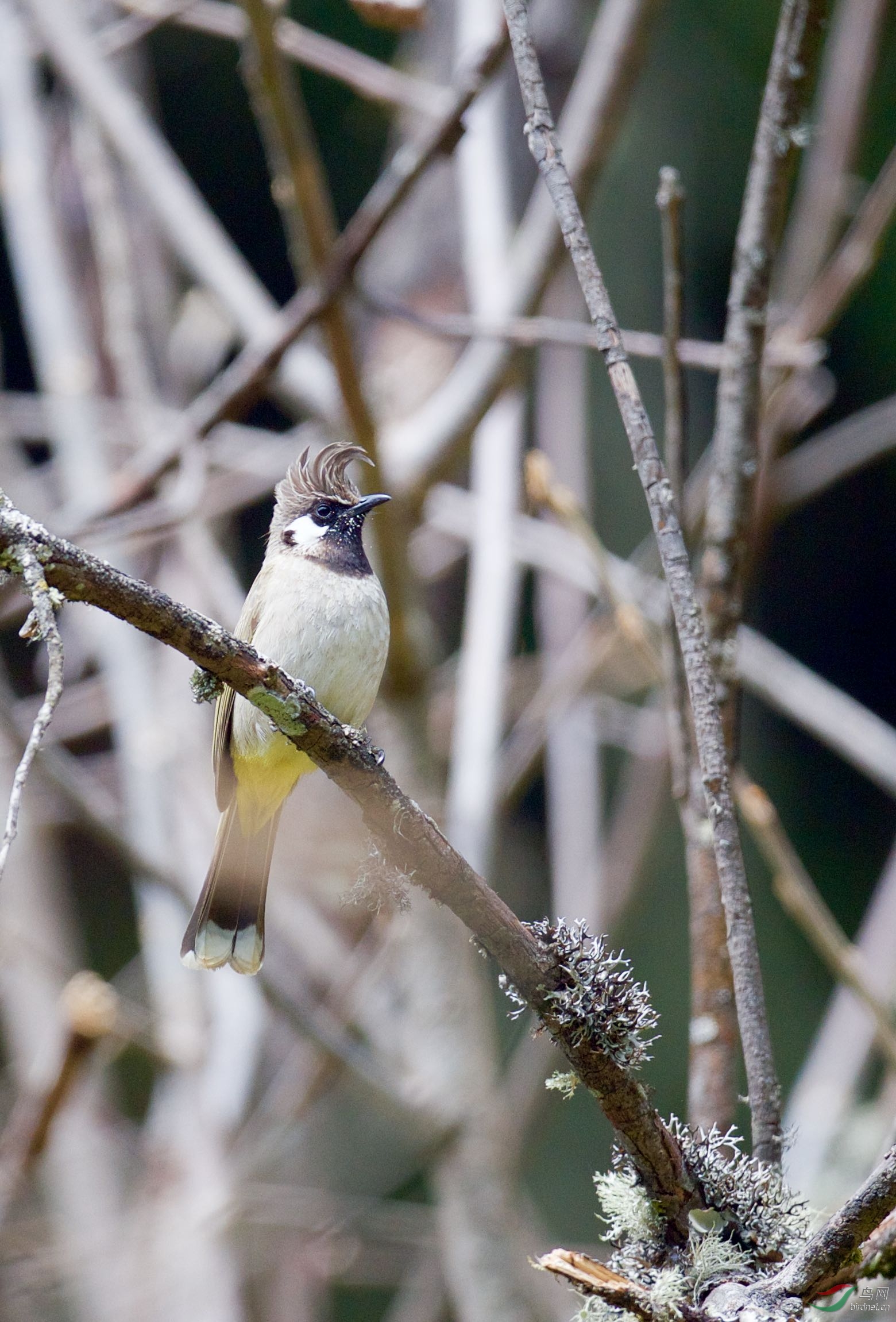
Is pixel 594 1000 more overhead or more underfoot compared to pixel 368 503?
more underfoot

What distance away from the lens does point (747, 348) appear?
2.71 metres

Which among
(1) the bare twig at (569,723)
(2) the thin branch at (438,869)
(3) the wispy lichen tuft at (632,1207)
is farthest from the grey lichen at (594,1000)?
(1) the bare twig at (569,723)

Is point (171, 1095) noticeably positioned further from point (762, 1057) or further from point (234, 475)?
point (762, 1057)

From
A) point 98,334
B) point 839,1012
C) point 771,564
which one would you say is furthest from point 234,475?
point 771,564

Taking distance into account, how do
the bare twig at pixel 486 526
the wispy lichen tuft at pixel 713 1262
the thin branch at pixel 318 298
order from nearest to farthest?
1. the wispy lichen tuft at pixel 713 1262
2. the thin branch at pixel 318 298
3. the bare twig at pixel 486 526

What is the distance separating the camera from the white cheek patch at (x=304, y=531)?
3.45m

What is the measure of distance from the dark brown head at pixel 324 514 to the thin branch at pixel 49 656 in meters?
1.86

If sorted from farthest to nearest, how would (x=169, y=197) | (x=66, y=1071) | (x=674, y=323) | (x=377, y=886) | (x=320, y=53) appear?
(x=169, y=197)
(x=320, y=53)
(x=66, y=1071)
(x=674, y=323)
(x=377, y=886)

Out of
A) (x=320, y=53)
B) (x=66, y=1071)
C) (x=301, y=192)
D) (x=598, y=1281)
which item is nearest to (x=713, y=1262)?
(x=598, y=1281)

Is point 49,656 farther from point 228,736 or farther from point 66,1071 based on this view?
point 66,1071

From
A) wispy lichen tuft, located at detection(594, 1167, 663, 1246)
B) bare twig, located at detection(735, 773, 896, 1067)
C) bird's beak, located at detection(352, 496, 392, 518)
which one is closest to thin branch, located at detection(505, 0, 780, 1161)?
wispy lichen tuft, located at detection(594, 1167, 663, 1246)

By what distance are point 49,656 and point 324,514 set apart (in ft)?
6.87

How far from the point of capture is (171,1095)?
5.39 meters

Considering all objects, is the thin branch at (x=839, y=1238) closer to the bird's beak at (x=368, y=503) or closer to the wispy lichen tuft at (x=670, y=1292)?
the wispy lichen tuft at (x=670, y=1292)
